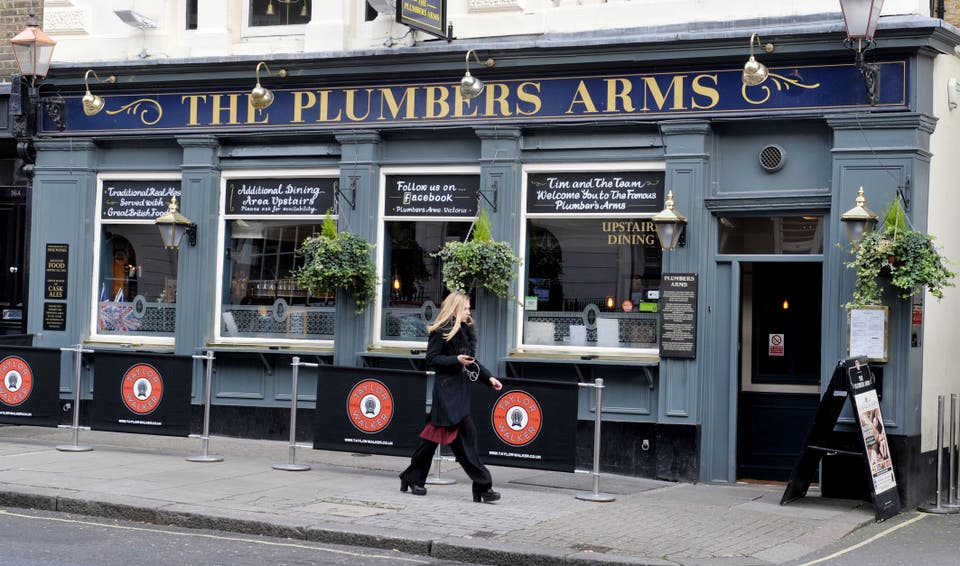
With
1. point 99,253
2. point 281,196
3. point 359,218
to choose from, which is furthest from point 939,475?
point 99,253

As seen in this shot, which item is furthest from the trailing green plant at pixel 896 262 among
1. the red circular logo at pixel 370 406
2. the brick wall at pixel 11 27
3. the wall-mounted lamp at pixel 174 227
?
the brick wall at pixel 11 27

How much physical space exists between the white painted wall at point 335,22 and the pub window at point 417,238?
1.62 meters

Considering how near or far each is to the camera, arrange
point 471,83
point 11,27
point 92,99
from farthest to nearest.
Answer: point 11,27
point 92,99
point 471,83

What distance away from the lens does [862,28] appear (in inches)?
450

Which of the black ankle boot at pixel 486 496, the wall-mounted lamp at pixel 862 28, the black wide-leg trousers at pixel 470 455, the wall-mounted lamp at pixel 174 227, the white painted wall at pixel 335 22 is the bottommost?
the black ankle boot at pixel 486 496

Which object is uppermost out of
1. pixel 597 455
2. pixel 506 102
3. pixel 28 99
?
pixel 28 99

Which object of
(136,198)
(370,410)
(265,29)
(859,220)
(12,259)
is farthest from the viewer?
(12,259)

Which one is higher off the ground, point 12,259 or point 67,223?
point 67,223

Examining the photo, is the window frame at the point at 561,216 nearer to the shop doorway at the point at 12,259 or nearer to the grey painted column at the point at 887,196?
the grey painted column at the point at 887,196

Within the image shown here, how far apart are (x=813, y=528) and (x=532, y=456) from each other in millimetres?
2504

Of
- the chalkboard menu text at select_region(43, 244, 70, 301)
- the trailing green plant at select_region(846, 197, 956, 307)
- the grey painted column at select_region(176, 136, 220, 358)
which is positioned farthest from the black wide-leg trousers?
the chalkboard menu text at select_region(43, 244, 70, 301)

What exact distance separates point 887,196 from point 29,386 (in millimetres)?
9125

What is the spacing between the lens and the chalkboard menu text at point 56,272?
15750 millimetres

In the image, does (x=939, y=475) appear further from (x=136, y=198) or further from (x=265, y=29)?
(x=136, y=198)
